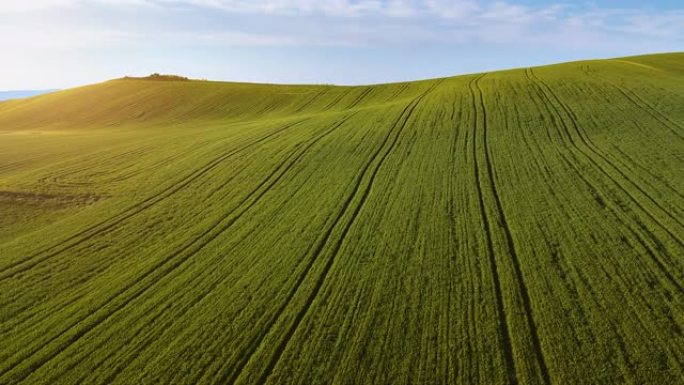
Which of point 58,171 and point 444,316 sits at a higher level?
point 58,171

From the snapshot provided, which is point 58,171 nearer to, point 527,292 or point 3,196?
point 3,196

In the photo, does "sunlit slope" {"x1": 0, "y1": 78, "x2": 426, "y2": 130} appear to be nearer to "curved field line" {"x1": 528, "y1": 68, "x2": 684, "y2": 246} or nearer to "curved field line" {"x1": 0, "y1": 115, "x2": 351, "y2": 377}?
"curved field line" {"x1": 528, "y1": 68, "x2": 684, "y2": 246}

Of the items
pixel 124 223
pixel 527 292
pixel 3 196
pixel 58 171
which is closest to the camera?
pixel 527 292

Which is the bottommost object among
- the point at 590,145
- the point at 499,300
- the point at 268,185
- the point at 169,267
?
the point at 499,300

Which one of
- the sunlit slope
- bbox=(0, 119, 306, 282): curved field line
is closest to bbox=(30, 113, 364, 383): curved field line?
bbox=(0, 119, 306, 282): curved field line

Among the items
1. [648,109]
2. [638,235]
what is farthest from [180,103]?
[638,235]

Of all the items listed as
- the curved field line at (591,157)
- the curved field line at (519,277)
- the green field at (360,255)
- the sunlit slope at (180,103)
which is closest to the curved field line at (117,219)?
the green field at (360,255)

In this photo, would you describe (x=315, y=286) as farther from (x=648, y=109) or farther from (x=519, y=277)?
(x=648, y=109)

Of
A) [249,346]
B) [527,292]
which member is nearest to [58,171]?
[249,346]

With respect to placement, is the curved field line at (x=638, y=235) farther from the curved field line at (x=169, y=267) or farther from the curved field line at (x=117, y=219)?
the curved field line at (x=117, y=219)
